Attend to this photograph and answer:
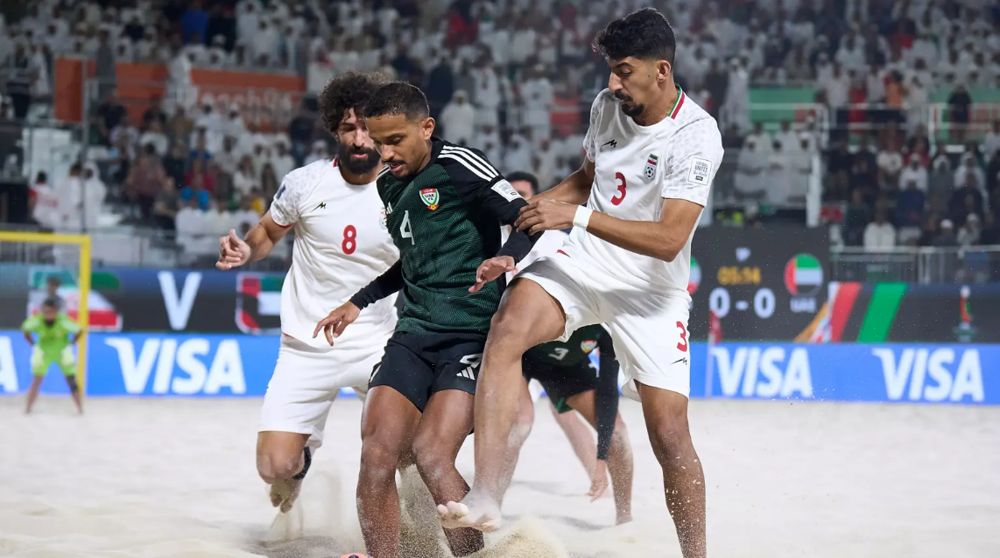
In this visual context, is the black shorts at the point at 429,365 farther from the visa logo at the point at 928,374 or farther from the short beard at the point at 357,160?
the visa logo at the point at 928,374

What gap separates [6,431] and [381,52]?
964 cm

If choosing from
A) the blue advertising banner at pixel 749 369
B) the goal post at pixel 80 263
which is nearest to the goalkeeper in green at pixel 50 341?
the goal post at pixel 80 263

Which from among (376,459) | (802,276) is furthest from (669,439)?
(802,276)

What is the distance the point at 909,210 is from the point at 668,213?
36.8 ft

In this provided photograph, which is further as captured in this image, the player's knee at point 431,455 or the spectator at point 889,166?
the spectator at point 889,166

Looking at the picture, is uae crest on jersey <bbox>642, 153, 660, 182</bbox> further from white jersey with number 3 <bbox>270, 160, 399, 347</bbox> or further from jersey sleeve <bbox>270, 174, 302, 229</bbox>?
jersey sleeve <bbox>270, 174, 302, 229</bbox>

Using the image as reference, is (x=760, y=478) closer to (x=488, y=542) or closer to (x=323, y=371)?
(x=488, y=542)

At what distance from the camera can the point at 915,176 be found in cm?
1430

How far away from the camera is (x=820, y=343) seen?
11.4 metres

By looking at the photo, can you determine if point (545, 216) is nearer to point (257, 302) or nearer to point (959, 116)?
point (257, 302)

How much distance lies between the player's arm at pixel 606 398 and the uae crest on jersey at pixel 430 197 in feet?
6.09

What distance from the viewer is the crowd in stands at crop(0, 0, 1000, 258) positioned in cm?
1380

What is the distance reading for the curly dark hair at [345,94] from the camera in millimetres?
5117

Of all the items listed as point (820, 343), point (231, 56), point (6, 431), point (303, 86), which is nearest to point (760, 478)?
point (820, 343)
